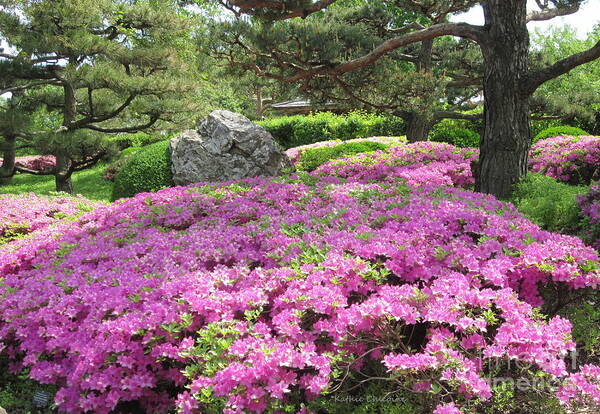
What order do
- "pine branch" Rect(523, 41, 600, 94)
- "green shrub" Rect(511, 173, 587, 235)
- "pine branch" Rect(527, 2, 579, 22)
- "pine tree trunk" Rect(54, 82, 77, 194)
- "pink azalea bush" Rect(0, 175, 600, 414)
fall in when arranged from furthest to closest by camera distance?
"pine tree trunk" Rect(54, 82, 77, 194) → "pine branch" Rect(527, 2, 579, 22) → "pine branch" Rect(523, 41, 600, 94) → "green shrub" Rect(511, 173, 587, 235) → "pink azalea bush" Rect(0, 175, 600, 414)

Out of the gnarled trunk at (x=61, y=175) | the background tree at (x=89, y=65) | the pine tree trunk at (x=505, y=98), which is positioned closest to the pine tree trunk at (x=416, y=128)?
the background tree at (x=89, y=65)

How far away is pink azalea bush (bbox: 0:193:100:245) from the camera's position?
5598 millimetres

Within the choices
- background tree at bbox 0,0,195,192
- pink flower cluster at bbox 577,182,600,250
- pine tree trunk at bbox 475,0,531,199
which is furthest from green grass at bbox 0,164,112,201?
pink flower cluster at bbox 577,182,600,250

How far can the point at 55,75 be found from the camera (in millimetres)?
11070

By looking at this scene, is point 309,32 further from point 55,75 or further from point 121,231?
point 55,75

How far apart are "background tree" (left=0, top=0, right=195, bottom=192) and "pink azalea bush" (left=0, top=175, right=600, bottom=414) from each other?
7275 millimetres

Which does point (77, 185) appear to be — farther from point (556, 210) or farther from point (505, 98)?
point (556, 210)

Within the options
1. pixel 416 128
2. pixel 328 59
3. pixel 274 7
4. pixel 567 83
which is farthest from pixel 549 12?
pixel 567 83

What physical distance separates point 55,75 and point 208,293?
11.0m

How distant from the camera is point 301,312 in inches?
82.4

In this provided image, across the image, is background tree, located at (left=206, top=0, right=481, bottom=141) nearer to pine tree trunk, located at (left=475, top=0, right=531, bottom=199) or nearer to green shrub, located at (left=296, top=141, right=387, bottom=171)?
green shrub, located at (left=296, top=141, right=387, bottom=171)

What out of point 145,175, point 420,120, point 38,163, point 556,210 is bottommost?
point 38,163

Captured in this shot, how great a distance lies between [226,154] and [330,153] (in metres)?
2.90

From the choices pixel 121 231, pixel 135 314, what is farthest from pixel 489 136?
pixel 135 314
